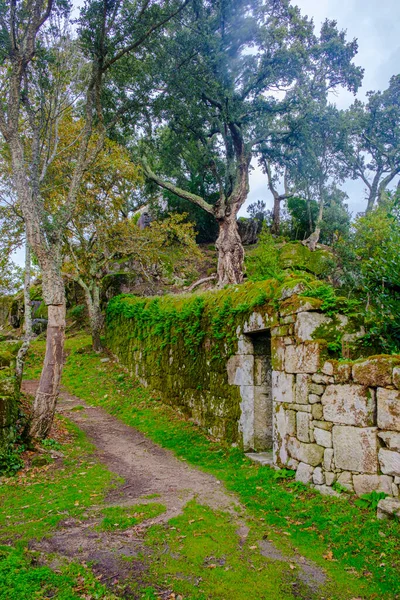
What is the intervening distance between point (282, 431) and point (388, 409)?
219 cm

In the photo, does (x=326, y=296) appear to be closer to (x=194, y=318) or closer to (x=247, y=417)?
(x=247, y=417)

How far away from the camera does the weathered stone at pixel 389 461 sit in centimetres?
446

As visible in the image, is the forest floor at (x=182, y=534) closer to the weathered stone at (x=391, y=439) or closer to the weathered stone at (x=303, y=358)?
the weathered stone at (x=391, y=439)

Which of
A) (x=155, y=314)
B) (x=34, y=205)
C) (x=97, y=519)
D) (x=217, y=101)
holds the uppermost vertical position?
(x=217, y=101)

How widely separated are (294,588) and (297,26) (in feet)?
67.9

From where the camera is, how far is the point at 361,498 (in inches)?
188

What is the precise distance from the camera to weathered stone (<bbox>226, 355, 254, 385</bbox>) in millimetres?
7789

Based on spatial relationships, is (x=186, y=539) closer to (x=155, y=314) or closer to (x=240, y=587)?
(x=240, y=587)

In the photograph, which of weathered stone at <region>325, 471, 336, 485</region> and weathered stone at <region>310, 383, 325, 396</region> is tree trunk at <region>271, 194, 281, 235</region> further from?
weathered stone at <region>325, 471, 336, 485</region>

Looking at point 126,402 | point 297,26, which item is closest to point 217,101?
point 297,26

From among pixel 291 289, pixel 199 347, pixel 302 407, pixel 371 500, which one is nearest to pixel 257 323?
pixel 291 289

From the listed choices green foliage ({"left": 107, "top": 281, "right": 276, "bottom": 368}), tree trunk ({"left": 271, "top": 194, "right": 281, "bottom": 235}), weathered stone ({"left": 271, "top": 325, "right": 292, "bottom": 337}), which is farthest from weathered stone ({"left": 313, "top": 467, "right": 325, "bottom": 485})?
tree trunk ({"left": 271, "top": 194, "right": 281, "bottom": 235})

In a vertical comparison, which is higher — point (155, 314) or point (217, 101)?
point (217, 101)

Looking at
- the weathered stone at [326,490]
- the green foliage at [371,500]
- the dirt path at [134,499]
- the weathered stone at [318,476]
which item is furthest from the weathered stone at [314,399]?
the dirt path at [134,499]
